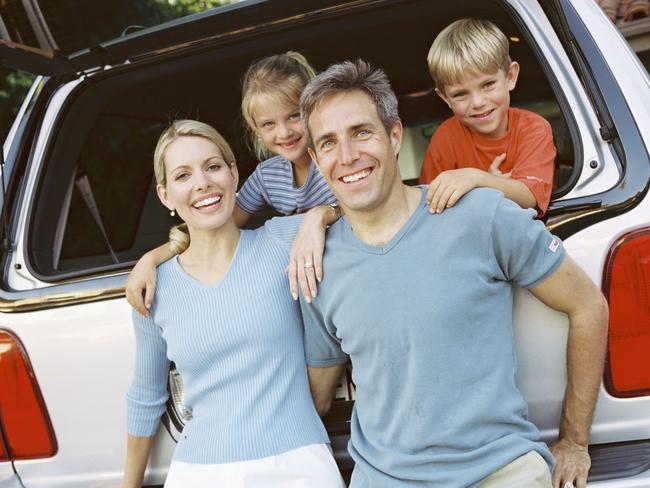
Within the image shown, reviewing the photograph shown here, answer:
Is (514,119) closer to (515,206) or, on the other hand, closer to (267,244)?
(515,206)

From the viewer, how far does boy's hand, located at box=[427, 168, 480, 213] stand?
181 centimetres

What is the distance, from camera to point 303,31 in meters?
2.84

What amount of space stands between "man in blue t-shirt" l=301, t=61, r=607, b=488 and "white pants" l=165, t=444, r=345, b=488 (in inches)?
4.2

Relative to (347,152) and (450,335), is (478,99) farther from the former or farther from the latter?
(450,335)

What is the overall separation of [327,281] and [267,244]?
1.00 ft

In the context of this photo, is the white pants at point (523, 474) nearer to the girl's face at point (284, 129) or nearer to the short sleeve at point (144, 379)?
the short sleeve at point (144, 379)

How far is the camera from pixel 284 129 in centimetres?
268

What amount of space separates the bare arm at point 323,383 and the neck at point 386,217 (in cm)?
40

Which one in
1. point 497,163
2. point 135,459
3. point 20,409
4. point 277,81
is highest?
point 277,81

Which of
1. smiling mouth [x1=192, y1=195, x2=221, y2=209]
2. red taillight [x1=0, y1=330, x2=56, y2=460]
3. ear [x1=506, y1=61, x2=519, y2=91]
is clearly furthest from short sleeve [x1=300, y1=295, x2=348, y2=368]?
ear [x1=506, y1=61, x2=519, y2=91]

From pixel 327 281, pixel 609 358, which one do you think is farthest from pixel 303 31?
pixel 609 358

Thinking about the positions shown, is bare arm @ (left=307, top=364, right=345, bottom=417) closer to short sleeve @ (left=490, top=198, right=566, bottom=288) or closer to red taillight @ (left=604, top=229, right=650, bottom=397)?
short sleeve @ (left=490, top=198, right=566, bottom=288)

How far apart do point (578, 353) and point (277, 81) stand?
1.48 m

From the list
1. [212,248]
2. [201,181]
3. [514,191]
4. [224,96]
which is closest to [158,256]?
[212,248]
